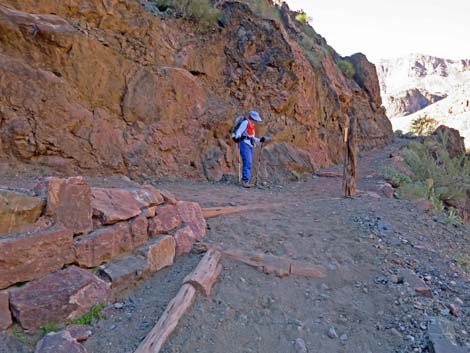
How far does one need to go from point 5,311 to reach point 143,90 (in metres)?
6.14

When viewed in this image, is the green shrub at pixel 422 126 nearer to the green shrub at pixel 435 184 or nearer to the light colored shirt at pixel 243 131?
the green shrub at pixel 435 184

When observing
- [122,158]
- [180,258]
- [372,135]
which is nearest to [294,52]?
[122,158]

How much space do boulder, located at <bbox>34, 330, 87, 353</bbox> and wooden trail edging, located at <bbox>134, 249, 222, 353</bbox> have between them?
393 millimetres

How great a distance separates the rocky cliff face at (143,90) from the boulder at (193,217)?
272 centimetres

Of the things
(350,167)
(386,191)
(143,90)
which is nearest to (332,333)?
(350,167)

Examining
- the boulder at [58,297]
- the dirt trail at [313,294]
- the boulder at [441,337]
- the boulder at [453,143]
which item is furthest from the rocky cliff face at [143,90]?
the boulder at [453,143]

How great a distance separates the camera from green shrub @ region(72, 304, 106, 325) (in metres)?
3.24

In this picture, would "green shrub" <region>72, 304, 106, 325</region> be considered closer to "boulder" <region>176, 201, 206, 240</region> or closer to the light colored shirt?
"boulder" <region>176, 201, 206, 240</region>

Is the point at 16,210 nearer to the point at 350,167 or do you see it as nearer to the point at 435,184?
the point at 350,167

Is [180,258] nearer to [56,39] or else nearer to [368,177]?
[56,39]

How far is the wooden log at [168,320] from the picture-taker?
10.0 feet

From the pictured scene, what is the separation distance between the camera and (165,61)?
941cm

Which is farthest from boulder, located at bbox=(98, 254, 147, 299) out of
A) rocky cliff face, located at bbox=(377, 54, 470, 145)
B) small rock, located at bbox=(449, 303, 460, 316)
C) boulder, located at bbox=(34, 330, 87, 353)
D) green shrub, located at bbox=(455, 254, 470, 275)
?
rocky cliff face, located at bbox=(377, 54, 470, 145)

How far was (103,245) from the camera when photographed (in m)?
3.68
